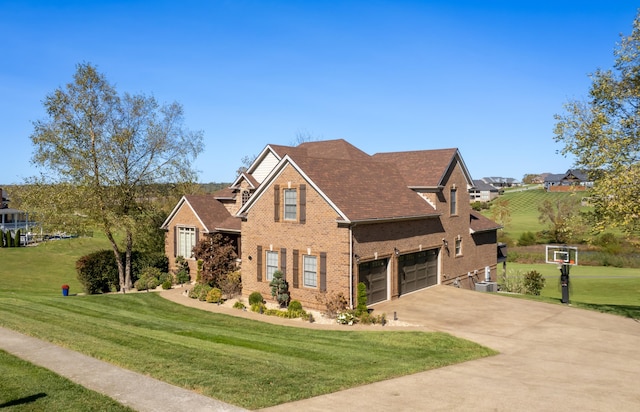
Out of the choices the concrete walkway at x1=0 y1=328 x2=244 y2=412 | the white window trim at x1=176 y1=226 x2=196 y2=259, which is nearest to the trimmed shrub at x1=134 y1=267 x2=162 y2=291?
the white window trim at x1=176 y1=226 x2=196 y2=259

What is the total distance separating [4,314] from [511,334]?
2028 centimetres

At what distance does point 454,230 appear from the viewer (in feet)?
105

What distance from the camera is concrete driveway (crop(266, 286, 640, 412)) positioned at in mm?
11016

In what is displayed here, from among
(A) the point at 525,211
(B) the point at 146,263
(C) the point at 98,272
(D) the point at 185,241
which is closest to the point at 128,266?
(B) the point at 146,263

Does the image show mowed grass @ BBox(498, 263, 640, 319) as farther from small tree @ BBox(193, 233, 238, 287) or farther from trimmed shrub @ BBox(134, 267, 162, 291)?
trimmed shrub @ BBox(134, 267, 162, 291)

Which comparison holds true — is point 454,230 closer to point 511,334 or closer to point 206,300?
point 511,334

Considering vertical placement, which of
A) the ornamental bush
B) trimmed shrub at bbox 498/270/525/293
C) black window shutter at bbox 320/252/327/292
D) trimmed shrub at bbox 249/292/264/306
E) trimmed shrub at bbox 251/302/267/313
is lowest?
trimmed shrub at bbox 498/270/525/293

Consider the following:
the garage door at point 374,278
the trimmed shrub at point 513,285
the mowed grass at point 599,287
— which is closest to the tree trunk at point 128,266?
the garage door at point 374,278

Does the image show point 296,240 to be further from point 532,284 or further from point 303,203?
point 532,284

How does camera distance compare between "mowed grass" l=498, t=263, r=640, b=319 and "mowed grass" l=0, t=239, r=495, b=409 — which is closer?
"mowed grass" l=0, t=239, r=495, b=409

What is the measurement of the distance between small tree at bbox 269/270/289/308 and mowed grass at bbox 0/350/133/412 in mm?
13516

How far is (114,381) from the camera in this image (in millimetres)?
11336

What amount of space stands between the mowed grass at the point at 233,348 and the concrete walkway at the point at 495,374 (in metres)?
0.50

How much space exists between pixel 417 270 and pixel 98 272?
2272cm
